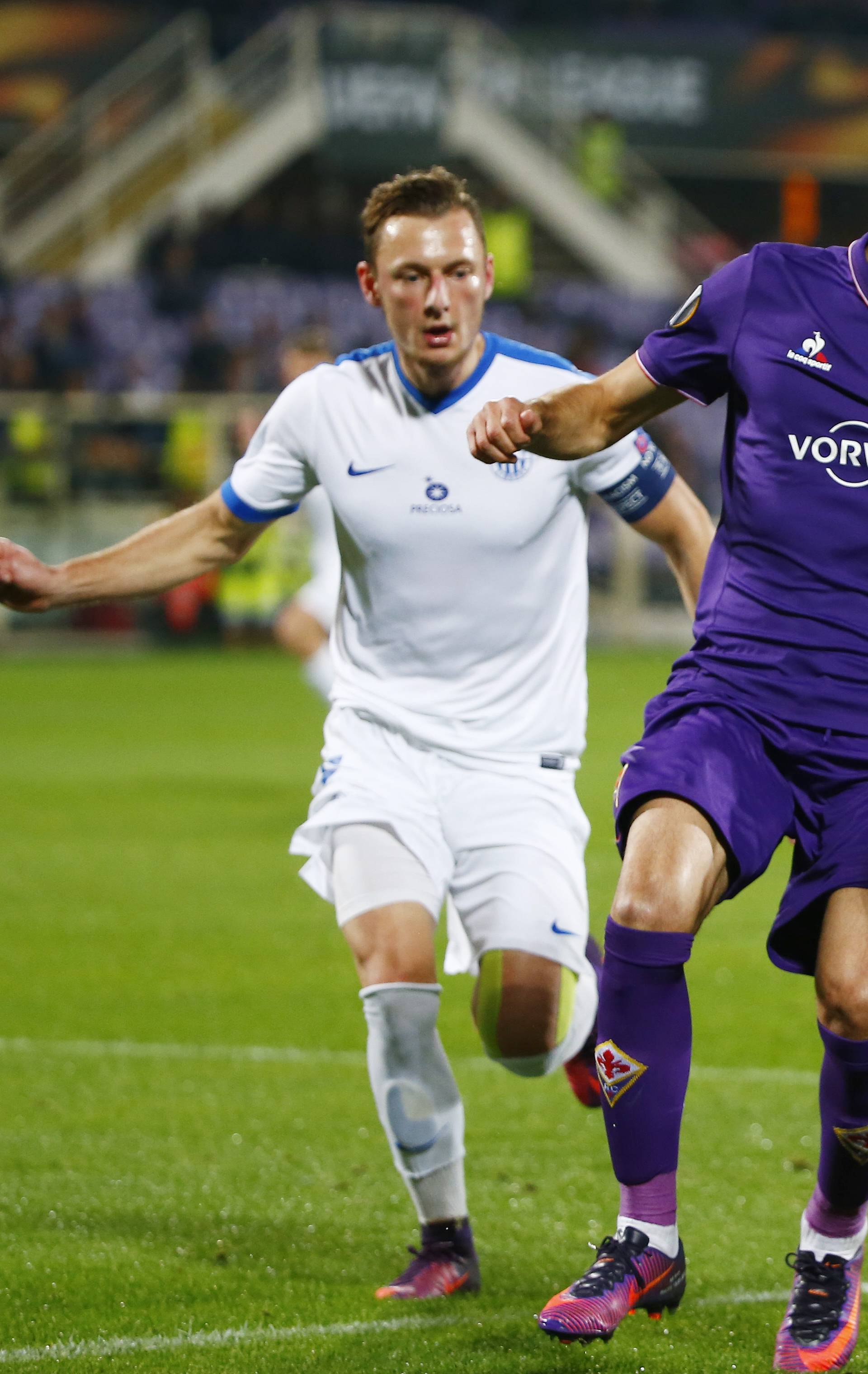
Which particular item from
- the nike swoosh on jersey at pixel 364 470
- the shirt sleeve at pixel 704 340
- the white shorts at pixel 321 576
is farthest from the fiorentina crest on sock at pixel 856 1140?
the white shorts at pixel 321 576

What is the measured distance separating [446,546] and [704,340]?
98 centimetres

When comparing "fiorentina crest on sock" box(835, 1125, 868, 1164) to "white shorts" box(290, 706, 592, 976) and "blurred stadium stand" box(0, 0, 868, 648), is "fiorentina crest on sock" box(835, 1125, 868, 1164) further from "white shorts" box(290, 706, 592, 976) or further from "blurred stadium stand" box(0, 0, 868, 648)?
"blurred stadium stand" box(0, 0, 868, 648)

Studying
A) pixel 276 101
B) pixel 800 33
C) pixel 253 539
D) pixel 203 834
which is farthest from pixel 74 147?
pixel 253 539

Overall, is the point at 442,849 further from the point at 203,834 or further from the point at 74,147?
the point at 74,147

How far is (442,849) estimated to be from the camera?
168 inches

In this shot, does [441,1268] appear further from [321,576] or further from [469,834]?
[321,576]

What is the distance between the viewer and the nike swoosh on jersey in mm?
4355

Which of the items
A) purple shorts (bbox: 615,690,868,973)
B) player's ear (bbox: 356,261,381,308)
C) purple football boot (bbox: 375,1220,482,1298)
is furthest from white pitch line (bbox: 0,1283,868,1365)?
→ player's ear (bbox: 356,261,381,308)

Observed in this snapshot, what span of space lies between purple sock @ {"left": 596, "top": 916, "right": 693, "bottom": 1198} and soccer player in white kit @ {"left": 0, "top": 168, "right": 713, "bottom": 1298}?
78 cm

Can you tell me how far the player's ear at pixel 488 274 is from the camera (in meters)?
4.35

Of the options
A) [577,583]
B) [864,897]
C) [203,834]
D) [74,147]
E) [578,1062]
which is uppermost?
[74,147]

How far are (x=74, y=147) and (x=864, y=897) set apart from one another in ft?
84.8

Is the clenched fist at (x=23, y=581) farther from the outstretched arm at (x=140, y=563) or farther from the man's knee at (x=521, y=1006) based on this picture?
the man's knee at (x=521, y=1006)

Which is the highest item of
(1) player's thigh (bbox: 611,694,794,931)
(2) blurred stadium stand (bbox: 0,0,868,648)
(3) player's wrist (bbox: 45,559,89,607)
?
(2) blurred stadium stand (bbox: 0,0,868,648)
